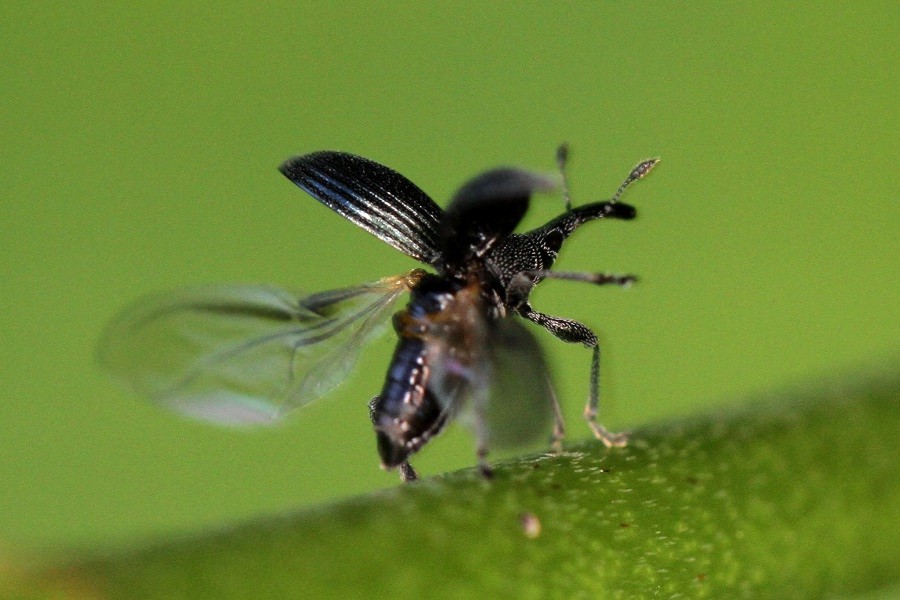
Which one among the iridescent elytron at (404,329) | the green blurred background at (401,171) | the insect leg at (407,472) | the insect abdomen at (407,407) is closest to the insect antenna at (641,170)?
the iridescent elytron at (404,329)

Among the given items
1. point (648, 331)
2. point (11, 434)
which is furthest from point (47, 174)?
point (648, 331)

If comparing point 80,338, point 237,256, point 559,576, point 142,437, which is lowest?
point 559,576

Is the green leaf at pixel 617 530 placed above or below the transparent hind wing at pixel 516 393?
below

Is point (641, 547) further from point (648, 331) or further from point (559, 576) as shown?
point (648, 331)

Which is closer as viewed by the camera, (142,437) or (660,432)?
(660,432)

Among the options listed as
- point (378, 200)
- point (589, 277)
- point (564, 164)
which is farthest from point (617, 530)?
point (564, 164)

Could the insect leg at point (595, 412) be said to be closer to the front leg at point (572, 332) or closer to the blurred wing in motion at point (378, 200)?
the front leg at point (572, 332)

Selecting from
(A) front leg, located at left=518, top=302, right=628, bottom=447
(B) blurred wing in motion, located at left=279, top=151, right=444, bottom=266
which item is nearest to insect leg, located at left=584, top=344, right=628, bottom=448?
(A) front leg, located at left=518, top=302, right=628, bottom=447
